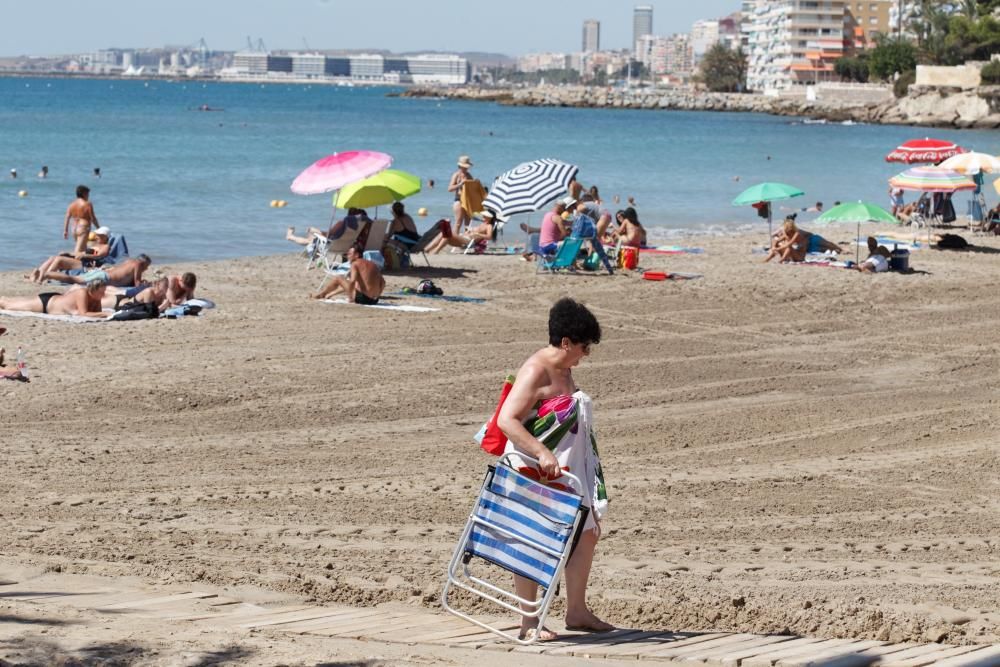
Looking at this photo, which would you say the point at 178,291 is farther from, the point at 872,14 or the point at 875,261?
the point at 872,14

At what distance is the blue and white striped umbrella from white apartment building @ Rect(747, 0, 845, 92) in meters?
128

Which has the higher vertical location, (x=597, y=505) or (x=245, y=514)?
(x=597, y=505)

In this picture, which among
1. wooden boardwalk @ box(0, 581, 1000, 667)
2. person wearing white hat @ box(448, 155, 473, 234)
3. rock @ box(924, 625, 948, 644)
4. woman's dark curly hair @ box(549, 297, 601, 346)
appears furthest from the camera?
person wearing white hat @ box(448, 155, 473, 234)

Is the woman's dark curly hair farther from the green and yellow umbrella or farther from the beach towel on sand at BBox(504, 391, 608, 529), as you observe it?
the green and yellow umbrella

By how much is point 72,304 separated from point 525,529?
9.03 metres

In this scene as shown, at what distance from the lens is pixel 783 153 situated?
57.5m

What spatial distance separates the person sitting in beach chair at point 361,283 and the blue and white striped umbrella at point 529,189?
438 centimetres

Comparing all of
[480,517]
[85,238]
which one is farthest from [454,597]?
[85,238]

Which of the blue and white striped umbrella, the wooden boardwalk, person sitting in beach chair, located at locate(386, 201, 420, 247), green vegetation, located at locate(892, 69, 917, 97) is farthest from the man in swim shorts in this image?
green vegetation, located at locate(892, 69, 917, 97)

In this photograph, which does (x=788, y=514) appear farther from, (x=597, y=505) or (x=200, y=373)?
(x=200, y=373)

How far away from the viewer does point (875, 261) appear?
17.3 meters

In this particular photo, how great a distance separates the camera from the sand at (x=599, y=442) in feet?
21.0

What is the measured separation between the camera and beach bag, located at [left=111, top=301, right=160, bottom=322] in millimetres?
13039

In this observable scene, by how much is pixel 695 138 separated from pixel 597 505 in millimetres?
68465
